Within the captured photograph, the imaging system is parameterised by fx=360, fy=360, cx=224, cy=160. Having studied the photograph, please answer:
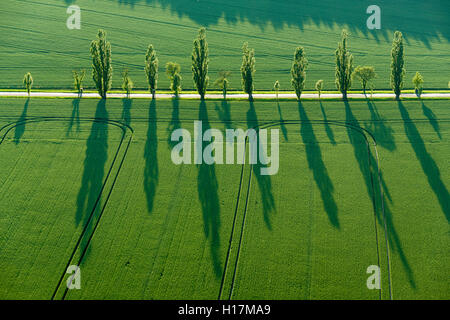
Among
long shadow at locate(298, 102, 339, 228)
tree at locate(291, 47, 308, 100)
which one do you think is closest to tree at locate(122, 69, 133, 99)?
tree at locate(291, 47, 308, 100)

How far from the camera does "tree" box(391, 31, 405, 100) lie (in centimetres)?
6562

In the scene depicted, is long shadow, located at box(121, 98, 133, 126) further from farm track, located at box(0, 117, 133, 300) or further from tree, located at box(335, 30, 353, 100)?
tree, located at box(335, 30, 353, 100)

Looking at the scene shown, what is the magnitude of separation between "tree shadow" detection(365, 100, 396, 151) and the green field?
13239 mm

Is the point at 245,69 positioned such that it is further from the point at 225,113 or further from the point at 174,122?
the point at 174,122

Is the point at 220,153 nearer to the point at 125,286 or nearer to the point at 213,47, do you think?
the point at 125,286

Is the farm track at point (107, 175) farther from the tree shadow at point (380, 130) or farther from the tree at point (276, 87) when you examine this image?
the tree shadow at point (380, 130)

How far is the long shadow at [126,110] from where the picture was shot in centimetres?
6156

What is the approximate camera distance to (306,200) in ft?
157

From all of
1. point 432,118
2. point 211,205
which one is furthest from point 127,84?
point 432,118

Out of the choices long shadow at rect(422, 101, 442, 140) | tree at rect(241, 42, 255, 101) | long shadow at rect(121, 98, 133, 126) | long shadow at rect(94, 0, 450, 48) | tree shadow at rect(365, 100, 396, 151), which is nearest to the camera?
tree shadow at rect(365, 100, 396, 151)

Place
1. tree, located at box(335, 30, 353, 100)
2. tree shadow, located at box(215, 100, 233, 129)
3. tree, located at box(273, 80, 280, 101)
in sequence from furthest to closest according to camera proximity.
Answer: tree, located at box(273, 80, 280, 101) → tree, located at box(335, 30, 353, 100) → tree shadow, located at box(215, 100, 233, 129)

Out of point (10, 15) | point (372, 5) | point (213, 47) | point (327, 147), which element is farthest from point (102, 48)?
point (372, 5)

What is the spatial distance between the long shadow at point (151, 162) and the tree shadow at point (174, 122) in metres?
2.18

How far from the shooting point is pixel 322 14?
3935 inches
